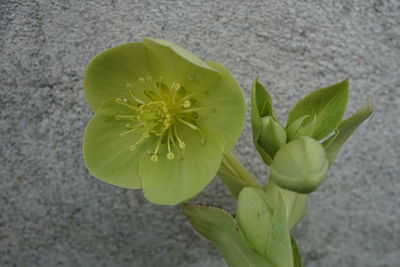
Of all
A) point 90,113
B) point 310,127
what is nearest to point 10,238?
point 90,113

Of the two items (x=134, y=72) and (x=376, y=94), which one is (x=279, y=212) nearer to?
(x=134, y=72)

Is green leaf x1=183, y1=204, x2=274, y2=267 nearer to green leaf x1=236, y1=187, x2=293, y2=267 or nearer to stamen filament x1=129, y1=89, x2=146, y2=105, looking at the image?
green leaf x1=236, y1=187, x2=293, y2=267

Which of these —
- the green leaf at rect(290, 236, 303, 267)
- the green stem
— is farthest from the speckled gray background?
the green leaf at rect(290, 236, 303, 267)

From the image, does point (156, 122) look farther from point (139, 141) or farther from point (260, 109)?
point (260, 109)

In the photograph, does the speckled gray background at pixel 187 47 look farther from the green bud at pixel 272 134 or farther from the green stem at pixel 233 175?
the green bud at pixel 272 134

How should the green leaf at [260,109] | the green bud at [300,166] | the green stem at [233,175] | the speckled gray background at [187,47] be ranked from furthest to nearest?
the speckled gray background at [187,47], the green stem at [233,175], the green leaf at [260,109], the green bud at [300,166]

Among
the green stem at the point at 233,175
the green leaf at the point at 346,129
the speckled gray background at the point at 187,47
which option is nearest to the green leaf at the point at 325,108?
the green leaf at the point at 346,129

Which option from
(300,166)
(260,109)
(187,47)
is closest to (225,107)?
(260,109)
